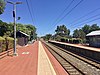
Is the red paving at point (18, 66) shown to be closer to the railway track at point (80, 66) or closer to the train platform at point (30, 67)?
the train platform at point (30, 67)

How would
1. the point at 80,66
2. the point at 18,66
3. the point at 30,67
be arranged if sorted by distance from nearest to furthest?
1. the point at 30,67
2. the point at 18,66
3. the point at 80,66

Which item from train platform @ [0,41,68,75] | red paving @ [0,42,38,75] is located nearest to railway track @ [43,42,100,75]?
train platform @ [0,41,68,75]

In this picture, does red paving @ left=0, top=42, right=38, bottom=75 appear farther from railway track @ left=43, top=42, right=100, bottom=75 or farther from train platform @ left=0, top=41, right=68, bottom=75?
railway track @ left=43, top=42, right=100, bottom=75

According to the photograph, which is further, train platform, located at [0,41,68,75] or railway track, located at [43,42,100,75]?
railway track, located at [43,42,100,75]

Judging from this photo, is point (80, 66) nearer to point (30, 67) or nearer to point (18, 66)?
point (30, 67)

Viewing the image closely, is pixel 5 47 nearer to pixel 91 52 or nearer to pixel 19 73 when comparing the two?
pixel 91 52

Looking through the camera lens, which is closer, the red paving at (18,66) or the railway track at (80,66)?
the red paving at (18,66)

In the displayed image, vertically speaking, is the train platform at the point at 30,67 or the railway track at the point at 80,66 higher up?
the train platform at the point at 30,67

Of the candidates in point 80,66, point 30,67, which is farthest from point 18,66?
point 80,66

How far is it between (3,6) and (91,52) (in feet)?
111

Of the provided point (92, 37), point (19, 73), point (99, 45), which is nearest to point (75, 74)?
point (19, 73)

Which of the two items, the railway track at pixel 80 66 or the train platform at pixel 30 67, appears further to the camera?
the railway track at pixel 80 66

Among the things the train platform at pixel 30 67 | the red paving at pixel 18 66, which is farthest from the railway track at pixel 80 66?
the red paving at pixel 18 66

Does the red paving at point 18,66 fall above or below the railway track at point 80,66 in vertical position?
above
